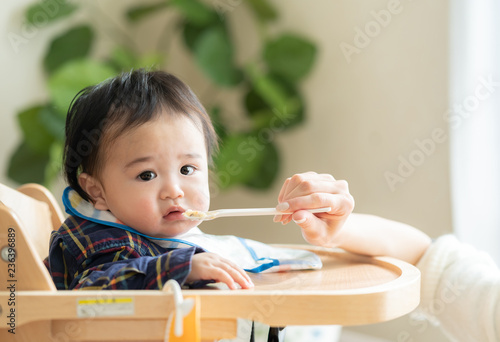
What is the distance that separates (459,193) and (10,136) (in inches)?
63.6

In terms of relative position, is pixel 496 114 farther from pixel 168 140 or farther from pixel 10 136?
pixel 10 136

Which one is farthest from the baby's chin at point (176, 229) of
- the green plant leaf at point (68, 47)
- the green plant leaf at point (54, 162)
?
the green plant leaf at point (68, 47)

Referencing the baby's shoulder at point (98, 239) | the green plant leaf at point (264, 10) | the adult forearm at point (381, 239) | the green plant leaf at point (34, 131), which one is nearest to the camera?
the baby's shoulder at point (98, 239)

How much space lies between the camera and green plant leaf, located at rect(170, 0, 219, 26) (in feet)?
7.06

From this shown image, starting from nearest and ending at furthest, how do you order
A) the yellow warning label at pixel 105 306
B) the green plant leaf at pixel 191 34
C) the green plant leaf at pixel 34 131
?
the yellow warning label at pixel 105 306, the green plant leaf at pixel 34 131, the green plant leaf at pixel 191 34

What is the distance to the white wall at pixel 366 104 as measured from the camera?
1654 mm

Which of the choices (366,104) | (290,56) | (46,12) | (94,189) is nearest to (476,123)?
(366,104)

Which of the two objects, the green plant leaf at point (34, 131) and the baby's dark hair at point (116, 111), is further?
the green plant leaf at point (34, 131)

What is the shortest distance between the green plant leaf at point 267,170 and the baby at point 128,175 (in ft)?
3.76

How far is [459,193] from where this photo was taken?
1500 mm

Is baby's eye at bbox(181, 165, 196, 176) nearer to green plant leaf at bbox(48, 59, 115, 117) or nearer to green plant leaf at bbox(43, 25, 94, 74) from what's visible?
green plant leaf at bbox(48, 59, 115, 117)

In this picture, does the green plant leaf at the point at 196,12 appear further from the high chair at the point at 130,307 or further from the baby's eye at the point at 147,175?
the high chair at the point at 130,307

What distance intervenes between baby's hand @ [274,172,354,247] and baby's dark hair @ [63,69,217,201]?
20 centimetres

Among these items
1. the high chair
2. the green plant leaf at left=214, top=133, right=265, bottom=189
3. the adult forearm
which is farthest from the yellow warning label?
the green plant leaf at left=214, top=133, right=265, bottom=189
